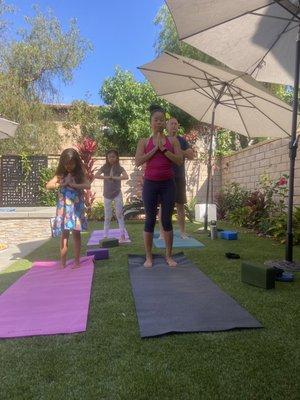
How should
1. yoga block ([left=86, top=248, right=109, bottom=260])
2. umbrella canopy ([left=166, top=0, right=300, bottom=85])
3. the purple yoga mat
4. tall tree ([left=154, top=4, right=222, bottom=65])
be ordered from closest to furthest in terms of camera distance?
umbrella canopy ([left=166, top=0, right=300, bottom=85]) → yoga block ([left=86, top=248, right=109, bottom=260]) → the purple yoga mat → tall tree ([left=154, top=4, right=222, bottom=65])

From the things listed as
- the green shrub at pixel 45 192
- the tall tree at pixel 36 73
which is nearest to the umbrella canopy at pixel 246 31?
the green shrub at pixel 45 192

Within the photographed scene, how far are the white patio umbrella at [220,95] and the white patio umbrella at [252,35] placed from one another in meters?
0.47

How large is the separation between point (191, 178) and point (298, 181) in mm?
5679

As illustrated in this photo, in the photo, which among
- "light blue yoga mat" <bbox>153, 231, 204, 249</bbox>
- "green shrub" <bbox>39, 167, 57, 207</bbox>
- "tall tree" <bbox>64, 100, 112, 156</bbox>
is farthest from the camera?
"tall tree" <bbox>64, 100, 112, 156</bbox>

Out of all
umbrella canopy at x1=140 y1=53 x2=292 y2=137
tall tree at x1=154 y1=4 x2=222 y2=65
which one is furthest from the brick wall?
tall tree at x1=154 y1=4 x2=222 y2=65

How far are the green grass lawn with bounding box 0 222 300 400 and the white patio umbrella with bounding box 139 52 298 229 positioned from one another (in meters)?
3.73

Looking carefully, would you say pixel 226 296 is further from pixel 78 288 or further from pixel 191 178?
pixel 191 178

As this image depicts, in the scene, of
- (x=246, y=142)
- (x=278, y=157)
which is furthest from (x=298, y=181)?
(x=246, y=142)

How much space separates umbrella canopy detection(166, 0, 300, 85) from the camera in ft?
11.7

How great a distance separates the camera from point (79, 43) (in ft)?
50.8

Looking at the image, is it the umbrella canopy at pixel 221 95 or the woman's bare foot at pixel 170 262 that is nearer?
the woman's bare foot at pixel 170 262

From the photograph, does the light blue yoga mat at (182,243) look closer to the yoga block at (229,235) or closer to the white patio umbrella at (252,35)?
the yoga block at (229,235)

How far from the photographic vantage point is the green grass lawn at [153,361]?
1.63m

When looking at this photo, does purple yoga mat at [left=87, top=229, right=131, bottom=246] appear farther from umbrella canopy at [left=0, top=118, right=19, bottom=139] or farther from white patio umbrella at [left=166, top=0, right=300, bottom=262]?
white patio umbrella at [left=166, top=0, right=300, bottom=262]
